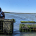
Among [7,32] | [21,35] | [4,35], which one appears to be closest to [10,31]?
[7,32]

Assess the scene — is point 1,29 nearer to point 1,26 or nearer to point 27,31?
point 1,26

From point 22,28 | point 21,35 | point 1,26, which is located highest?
point 1,26

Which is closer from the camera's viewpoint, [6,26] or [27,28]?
[6,26]

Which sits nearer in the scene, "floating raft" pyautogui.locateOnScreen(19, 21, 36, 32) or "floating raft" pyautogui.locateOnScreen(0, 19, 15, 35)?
"floating raft" pyautogui.locateOnScreen(0, 19, 15, 35)

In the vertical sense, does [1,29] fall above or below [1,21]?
below

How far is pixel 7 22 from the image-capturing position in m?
4.60

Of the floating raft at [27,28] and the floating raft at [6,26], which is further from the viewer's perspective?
the floating raft at [27,28]

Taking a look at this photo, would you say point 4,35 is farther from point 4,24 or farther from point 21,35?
point 21,35

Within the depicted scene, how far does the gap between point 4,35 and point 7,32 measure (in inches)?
13.0

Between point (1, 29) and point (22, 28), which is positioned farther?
point (22, 28)

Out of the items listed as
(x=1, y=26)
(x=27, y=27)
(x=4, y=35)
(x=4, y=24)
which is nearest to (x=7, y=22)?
(x=4, y=24)

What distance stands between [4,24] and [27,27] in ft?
6.92

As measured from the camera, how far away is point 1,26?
4.61 meters

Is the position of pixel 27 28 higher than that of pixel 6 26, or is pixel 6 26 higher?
pixel 6 26
